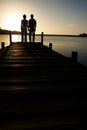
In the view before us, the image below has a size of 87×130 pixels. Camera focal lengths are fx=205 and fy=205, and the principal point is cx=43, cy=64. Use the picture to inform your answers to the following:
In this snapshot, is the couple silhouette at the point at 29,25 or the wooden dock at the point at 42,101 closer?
the wooden dock at the point at 42,101

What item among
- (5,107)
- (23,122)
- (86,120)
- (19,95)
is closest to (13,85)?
(19,95)

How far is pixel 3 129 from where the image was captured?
3303mm

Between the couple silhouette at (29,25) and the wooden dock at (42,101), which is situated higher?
the couple silhouette at (29,25)

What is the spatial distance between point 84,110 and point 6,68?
13.8 ft

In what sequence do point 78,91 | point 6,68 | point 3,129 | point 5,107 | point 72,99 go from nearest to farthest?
point 3,129 < point 5,107 < point 72,99 < point 78,91 < point 6,68

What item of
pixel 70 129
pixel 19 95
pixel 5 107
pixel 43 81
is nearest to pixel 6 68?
pixel 43 81

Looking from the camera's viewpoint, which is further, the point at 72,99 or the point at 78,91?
the point at 78,91

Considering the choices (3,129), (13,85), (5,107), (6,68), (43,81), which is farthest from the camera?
(6,68)

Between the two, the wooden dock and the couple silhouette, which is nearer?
the wooden dock

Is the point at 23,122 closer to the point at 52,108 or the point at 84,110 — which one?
the point at 52,108

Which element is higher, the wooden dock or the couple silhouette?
the couple silhouette

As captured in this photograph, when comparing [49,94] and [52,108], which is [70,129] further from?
[49,94]

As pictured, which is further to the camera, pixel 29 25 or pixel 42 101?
pixel 29 25

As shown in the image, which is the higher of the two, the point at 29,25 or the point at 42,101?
the point at 29,25
